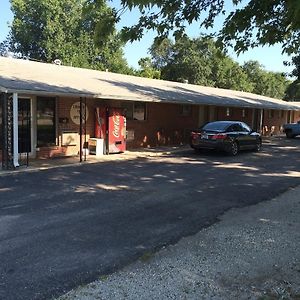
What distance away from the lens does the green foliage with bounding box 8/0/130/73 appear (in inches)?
2019

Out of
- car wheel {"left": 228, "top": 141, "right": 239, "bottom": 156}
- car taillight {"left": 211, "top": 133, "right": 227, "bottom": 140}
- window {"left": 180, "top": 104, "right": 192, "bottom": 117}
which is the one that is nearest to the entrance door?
car taillight {"left": 211, "top": 133, "right": 227, "bottom": 140}

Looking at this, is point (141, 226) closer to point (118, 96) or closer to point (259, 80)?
point (118, 96)

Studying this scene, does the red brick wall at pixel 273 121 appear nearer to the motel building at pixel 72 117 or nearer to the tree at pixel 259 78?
the motel building at pixel 72 117

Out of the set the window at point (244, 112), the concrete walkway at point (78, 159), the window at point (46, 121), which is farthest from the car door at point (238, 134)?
the window at point (244, 112)

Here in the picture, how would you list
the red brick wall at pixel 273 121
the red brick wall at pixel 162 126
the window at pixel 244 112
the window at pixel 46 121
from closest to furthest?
the window at pixel 46 121 < the red brick wall at pixel 162 126 < the window at pixel 244 112 < the red brick wall at pixel 273 121

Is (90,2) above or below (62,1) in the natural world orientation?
below

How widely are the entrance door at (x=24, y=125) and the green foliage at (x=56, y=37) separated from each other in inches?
1389

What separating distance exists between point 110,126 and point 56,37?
3771cm

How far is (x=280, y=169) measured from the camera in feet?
48.6

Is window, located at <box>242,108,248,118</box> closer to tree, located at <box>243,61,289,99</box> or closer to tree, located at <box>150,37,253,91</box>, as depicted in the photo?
tree, located at <box>150,37,253,91</box>

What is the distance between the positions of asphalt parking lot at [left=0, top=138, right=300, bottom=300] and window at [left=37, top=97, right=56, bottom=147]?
2345 mm

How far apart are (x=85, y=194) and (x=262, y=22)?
5274mm

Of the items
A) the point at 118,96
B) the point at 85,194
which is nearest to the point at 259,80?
the point at 118,96

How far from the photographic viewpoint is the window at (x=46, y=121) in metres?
15.5
